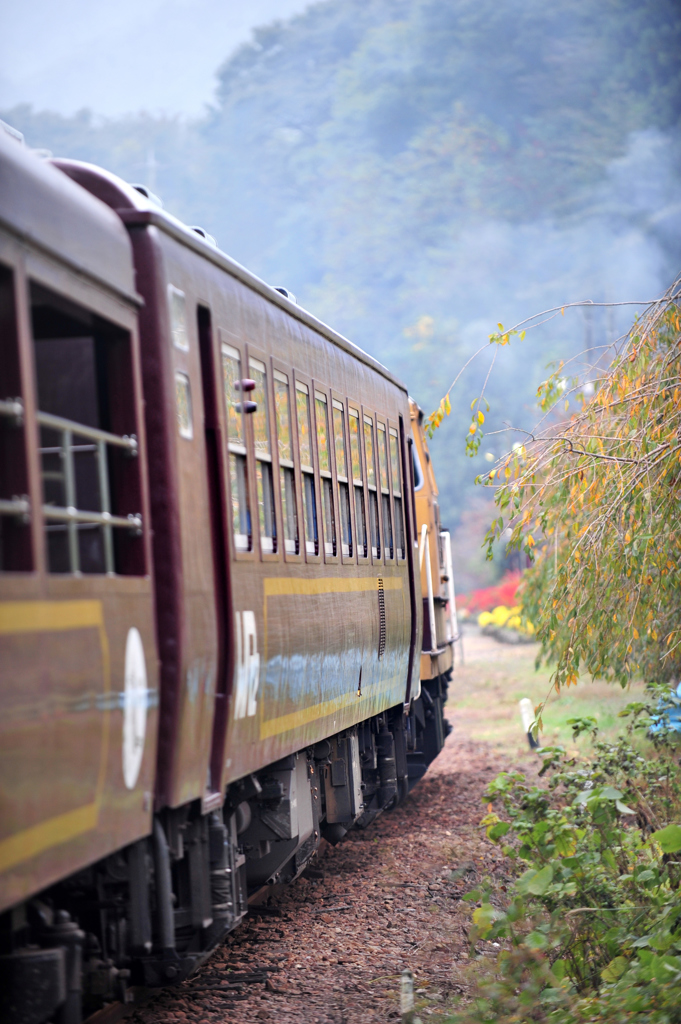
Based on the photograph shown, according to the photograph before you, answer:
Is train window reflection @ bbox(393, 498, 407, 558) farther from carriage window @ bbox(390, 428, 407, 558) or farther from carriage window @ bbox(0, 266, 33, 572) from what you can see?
carriage window @ bbox(0, 266, 33, 572)

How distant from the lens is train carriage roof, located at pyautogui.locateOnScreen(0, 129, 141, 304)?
13.1 ft

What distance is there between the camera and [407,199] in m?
122

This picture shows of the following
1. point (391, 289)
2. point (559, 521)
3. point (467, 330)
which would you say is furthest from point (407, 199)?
point (559, 521)

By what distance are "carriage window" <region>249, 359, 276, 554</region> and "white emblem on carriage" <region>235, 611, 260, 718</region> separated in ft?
1.69

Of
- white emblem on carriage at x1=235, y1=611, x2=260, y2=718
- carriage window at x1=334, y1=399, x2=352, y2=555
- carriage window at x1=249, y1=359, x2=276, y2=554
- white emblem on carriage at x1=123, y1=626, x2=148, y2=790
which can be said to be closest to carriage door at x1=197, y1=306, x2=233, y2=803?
white emblem on carriage at x1=235, y1=611, x2=260, y2=718

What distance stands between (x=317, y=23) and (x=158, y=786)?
15231 cm

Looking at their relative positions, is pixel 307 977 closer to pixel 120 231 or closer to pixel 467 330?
pixel 120 231

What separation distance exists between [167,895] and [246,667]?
4.00 ft

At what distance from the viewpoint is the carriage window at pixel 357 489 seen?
30.1 feet

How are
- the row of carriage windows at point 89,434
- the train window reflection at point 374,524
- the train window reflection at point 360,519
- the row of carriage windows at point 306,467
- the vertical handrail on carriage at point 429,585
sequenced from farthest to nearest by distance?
the vertical handrail on carriage at point 429,585, the train window reflection at point 374,524, the train window reflection at point 360,519, the row of carriage windows at point 306,467, the row of carriage windows at point 89,434

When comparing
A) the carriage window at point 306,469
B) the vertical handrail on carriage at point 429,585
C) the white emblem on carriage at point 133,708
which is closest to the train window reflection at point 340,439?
the carriage window at point 306,469

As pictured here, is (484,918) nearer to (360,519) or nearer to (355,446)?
(360,519)

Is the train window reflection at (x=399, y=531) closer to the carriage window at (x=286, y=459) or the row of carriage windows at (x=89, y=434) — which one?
the carriage window at (x=286, y=459)

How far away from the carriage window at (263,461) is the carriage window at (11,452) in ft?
Answer: 8.80
